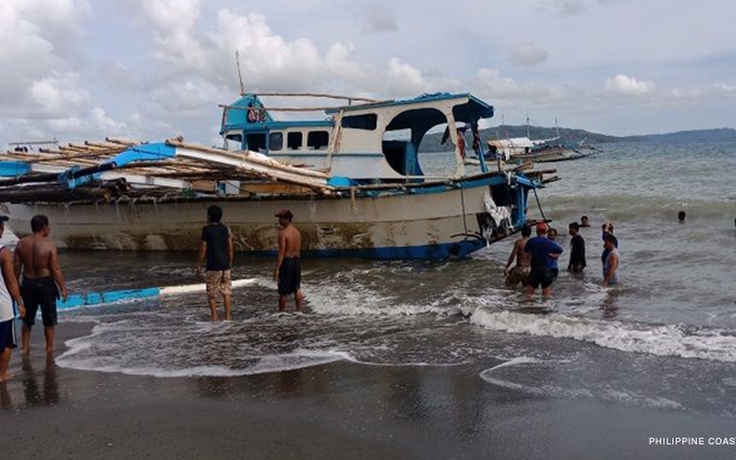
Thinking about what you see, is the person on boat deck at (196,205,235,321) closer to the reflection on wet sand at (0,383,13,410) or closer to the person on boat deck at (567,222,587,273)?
the reflection on wet sand at (0,383,13,410)

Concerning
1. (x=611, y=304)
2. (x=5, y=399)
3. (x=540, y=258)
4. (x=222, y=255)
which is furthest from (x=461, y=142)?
(x=5, y=399)

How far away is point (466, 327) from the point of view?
26.4ft

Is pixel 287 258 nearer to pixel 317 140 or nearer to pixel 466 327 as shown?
pixel 466 327

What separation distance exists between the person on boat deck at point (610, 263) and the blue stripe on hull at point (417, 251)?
2.74 m

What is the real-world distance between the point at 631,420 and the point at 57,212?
16861 millimetres

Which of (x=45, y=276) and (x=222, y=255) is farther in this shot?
(x=222, y=255)

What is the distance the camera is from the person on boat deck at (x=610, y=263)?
10.9m

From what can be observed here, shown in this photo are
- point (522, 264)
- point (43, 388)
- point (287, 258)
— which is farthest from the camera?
point (522, 264)

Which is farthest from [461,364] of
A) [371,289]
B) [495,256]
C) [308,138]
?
Result: [308,138]

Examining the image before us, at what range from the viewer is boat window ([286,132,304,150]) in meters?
15.4

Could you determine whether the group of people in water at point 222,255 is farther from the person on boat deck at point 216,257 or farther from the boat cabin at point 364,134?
the boat cabin at point 364,134

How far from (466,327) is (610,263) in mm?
4078

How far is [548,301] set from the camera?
9.71m

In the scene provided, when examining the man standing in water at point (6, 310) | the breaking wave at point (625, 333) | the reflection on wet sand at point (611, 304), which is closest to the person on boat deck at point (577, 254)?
the reflection on wet sand at point (611, 304)
